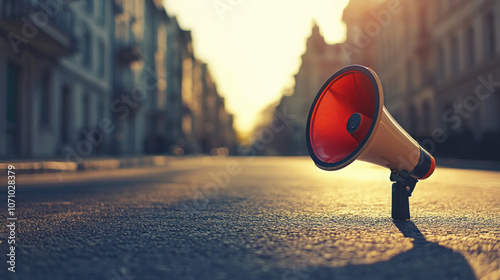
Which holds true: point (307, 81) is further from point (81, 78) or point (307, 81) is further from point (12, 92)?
point (12, 92)

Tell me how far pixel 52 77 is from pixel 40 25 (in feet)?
12.1

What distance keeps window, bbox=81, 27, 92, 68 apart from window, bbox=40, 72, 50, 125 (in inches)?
169

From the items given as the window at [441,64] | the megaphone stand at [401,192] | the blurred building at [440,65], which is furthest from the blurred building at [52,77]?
the window at [441,64]

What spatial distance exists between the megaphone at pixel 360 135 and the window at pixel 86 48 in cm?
1888

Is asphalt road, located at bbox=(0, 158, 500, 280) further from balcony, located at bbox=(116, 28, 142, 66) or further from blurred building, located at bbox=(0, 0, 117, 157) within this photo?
balcony, located at bbox=(116, 28, 142, 66)

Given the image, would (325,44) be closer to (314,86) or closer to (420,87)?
(314,86)

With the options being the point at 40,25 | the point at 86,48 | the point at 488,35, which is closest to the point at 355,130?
the point at 40,25

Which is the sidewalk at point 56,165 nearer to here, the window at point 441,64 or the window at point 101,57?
the window at point 101,57

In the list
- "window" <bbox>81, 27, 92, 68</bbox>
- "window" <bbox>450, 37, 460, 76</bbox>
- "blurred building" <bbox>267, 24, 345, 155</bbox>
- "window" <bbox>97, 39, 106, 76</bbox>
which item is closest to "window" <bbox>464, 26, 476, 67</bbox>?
"window" <bbox>450, 37, 460, 76</bbox>

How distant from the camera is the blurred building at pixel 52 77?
482 inches

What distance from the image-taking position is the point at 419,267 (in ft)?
5.08

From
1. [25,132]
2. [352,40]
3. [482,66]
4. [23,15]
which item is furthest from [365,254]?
[352,40]

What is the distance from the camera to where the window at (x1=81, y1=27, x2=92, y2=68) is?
19.2 metres

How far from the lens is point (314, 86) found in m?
57.3
